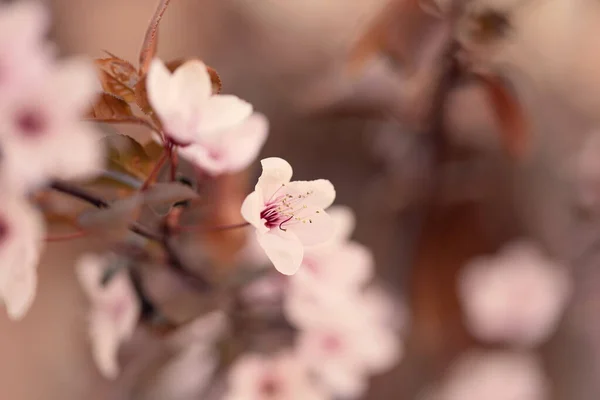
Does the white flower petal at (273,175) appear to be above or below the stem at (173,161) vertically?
above

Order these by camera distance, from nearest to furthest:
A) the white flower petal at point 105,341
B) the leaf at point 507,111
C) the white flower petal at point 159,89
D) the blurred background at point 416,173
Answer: the white flower petal at point 159,89, the white flower petal at point 105,341, the leaf at point 507,111, the blurred background at point 416,173

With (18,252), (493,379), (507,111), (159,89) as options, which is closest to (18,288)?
(18,252)

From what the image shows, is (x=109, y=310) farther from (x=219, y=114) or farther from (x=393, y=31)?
(x=393, y=31)

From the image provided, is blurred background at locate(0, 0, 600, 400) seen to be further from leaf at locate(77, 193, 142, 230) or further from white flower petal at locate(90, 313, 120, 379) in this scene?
leaf at locate(77, 193, 142, 230)

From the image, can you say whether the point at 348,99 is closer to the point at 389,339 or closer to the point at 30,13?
the point at 389,339

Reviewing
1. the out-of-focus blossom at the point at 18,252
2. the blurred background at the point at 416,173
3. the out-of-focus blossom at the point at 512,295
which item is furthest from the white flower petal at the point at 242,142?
the out-of-focus blossom at the point at 512,295

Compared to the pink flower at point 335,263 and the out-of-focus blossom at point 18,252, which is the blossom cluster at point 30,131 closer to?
the out-of-focus blossom at point 18,252
